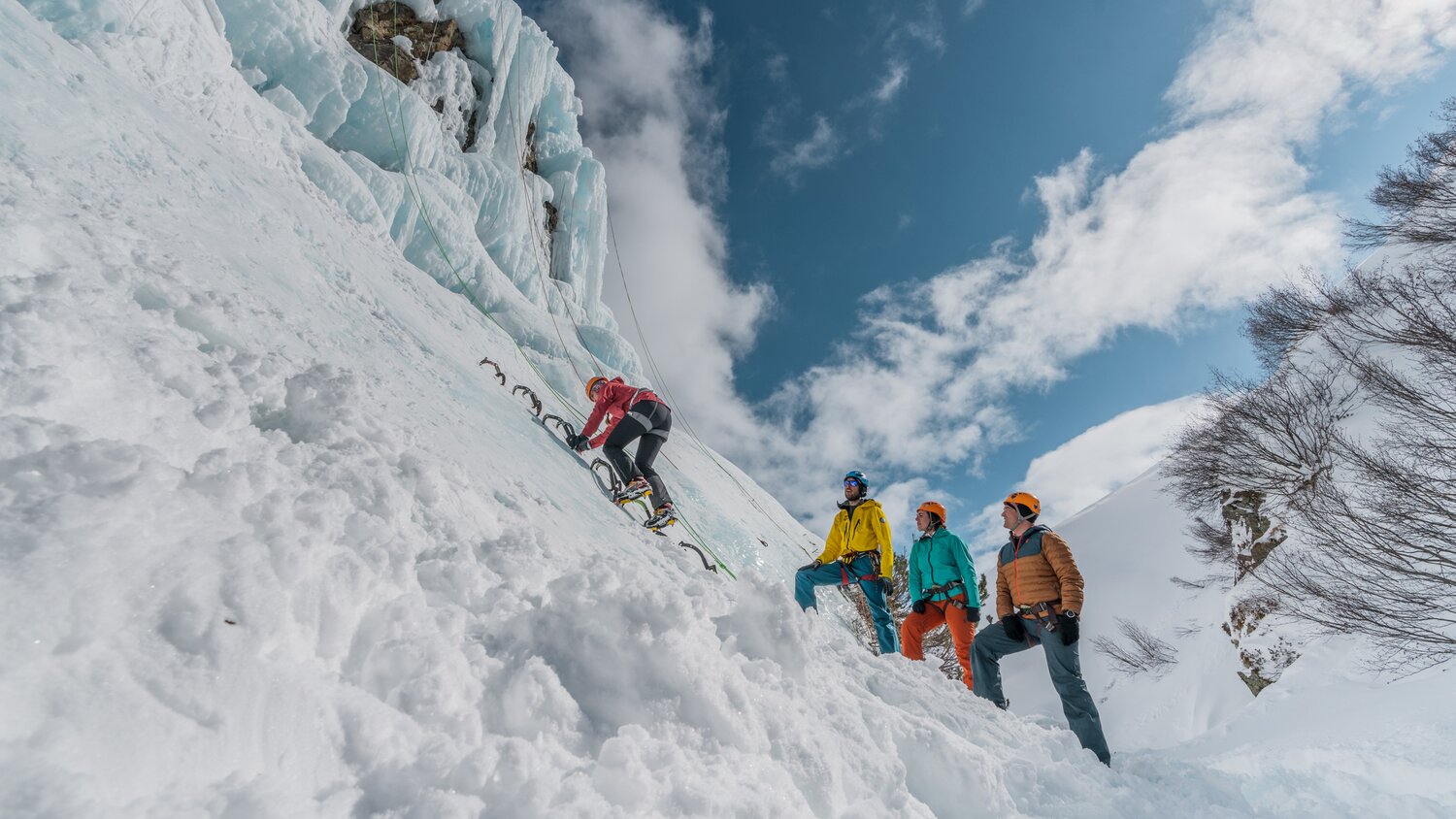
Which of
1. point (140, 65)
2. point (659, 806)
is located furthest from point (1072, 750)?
point (140, 65)

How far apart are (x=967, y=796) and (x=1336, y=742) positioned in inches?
76.2

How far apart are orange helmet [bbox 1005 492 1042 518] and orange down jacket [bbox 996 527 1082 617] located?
146 millimetres

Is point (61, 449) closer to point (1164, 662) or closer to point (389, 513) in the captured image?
point (389, 513)

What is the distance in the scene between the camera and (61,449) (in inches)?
66.9

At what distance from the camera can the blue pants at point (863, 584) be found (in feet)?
19.1

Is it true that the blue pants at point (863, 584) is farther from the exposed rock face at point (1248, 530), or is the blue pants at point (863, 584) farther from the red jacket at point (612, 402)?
the exposed rock face at point (1248, 530)

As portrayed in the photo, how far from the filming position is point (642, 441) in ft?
22.4

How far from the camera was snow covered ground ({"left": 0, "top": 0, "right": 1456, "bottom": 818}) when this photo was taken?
137 centimetres

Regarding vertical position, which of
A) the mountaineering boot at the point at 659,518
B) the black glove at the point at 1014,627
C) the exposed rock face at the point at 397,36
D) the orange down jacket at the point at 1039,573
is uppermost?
the exposed rock face at the point at 397,36

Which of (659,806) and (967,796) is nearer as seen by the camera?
(659,806)

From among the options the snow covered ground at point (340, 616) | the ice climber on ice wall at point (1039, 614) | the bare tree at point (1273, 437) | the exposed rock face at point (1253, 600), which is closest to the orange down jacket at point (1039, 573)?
the ice climber on ice wall at point (1039, 614)

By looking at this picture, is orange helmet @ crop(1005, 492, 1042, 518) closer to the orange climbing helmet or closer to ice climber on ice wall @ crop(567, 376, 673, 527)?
the orange climbing helmet

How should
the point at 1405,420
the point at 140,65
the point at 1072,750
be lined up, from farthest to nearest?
the point at 1405,420
the point at 140,65
the point at 1072,750

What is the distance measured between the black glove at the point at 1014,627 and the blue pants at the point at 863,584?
1.32 meters
